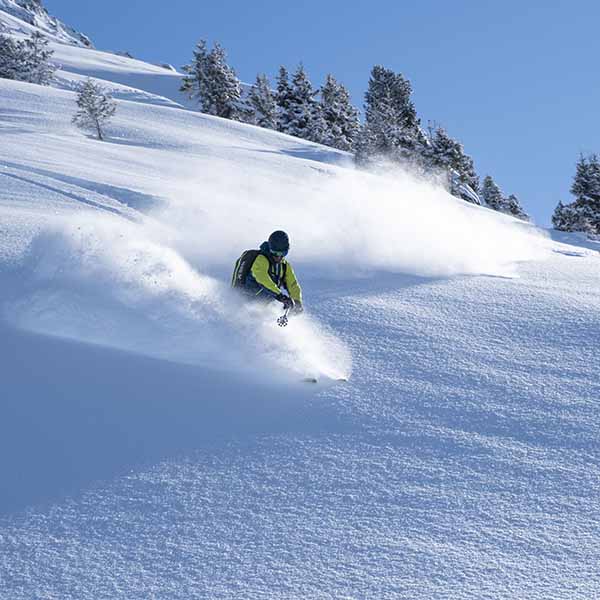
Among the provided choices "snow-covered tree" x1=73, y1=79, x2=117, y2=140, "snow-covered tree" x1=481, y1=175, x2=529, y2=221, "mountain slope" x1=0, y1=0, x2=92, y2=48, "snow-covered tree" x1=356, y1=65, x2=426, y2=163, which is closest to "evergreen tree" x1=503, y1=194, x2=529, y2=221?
"snow-covered tree" x1=481, y1=175, x2=529, y2=221

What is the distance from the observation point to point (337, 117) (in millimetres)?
53906

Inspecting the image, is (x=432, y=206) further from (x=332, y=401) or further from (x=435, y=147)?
(x=435, y=147)

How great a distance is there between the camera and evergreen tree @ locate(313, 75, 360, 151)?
167 ft

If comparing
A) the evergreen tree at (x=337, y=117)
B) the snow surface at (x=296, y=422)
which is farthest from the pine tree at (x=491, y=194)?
the snow surface at (x=296, y=422)

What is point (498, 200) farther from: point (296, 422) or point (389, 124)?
point (296, 422)

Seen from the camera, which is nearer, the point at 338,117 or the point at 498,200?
the point at 338,117

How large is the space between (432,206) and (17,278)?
10.9 meters

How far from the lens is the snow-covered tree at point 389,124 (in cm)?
4059

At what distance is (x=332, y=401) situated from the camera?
274 inches

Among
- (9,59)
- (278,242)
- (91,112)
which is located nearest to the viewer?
(278,242)

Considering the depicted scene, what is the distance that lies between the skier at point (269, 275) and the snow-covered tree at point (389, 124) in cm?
3034

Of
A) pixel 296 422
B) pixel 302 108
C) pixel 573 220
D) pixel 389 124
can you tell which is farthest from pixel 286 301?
pixel 302 108

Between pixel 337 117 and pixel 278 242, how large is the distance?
48.1 m

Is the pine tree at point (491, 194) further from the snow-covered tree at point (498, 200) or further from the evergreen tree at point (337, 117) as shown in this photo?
the evergreen tree at point (337, 117)
